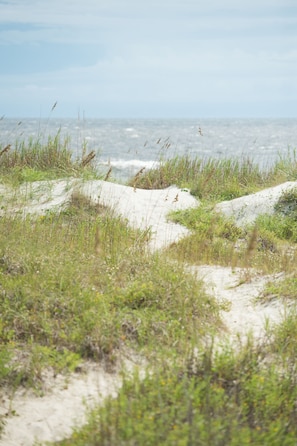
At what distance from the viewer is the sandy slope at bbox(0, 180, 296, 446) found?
3715 millimetres

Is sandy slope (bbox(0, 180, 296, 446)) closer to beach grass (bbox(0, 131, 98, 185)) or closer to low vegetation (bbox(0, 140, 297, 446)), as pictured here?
low vegetation (bbox(0, 140, 297, 446))

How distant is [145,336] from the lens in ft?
15.0

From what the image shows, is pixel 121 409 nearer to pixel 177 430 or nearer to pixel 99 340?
pixel 177 430

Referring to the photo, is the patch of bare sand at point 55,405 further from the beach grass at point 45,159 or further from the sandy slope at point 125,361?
the beach grass at point 45,159

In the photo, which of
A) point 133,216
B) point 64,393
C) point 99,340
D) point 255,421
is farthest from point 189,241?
point 255,421

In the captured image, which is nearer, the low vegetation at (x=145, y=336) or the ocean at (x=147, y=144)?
the low vegetation at (x=145, y=336)

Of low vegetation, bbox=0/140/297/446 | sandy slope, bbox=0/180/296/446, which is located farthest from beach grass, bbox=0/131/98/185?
low vegetation, bbox=0/140/297/446

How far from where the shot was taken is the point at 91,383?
4.14m

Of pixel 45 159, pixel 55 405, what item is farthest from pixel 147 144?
pixel 55 405

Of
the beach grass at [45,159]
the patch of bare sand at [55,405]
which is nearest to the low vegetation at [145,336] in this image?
the patch of bare sand at [55,405]

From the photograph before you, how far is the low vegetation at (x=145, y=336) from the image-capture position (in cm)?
314

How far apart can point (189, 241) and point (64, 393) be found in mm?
4043

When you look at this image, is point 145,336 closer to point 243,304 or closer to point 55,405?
point 55,405

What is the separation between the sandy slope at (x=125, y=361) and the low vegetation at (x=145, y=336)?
0.15m
